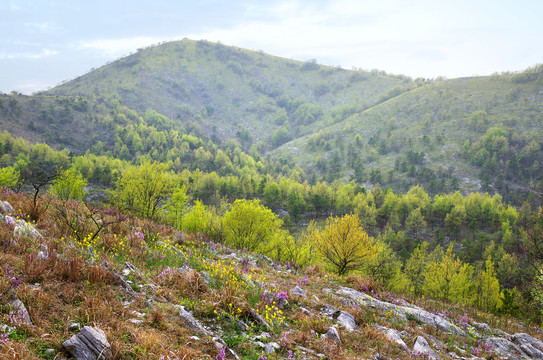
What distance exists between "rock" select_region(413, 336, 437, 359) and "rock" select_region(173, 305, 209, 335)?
670cm

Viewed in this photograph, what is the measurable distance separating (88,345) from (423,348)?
926 cm

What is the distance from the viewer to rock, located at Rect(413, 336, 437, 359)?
26.4 ft

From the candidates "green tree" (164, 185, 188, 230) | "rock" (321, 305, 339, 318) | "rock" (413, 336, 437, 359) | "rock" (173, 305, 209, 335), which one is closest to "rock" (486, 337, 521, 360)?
"rock" (413, 336, 437, 359)

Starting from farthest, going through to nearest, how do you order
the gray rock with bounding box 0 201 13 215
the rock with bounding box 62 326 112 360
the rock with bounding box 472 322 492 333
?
1. the rock with bounding box 472 322 492 333
2. the gray rock with bounding box 0 201 13 215
3. the rock with bounding box 62 326 112 360

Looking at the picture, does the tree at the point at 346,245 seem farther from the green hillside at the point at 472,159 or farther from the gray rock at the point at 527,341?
the green hillside at the point at 472,159

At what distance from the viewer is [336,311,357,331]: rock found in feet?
Result: 28.4

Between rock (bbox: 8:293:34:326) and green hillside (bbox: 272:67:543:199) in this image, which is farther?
green hillside (bbox: 272:67:543:199)

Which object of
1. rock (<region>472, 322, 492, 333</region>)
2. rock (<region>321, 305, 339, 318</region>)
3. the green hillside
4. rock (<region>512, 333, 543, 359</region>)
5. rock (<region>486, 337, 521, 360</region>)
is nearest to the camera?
rock (<region>321, 305, 339, 318</region>)

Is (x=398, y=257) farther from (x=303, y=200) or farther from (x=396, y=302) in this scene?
(x=396, y=302)

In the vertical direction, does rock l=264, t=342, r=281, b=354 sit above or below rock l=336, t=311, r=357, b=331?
above

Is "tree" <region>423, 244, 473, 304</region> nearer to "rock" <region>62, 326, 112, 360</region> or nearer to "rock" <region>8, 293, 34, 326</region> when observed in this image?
"rock" <region>62, 326, 112, 360</region>

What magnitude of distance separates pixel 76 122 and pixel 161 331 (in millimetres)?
224790

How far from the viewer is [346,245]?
28.0 m

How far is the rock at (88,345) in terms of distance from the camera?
4.34 meters
